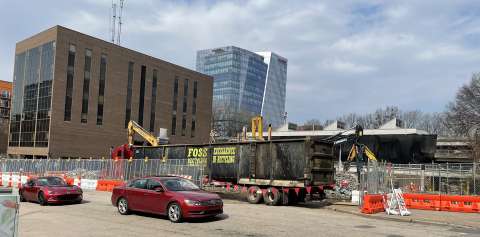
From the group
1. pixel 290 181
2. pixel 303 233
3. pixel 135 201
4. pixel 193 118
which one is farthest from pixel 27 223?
pixel 193 118

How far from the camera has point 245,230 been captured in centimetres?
1349

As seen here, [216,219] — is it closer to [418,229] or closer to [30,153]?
[418,229]

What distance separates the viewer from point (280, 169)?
23.1 m

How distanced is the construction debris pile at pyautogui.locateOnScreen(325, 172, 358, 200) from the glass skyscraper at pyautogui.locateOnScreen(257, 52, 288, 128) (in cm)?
13391

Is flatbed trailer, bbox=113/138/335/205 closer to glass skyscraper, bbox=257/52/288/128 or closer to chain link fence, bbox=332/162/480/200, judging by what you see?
chain link fence, bbox=332/162/480/200

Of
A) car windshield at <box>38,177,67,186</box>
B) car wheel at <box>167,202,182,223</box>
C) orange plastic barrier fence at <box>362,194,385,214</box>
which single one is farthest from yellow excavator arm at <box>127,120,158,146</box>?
car wheel at <box>167,202,182,223</box>

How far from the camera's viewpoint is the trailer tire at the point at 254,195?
77.1ft

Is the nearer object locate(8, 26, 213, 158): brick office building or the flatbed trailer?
the flatbed trailer

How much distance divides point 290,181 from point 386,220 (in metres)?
5.67

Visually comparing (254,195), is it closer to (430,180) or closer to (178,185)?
(178,185)

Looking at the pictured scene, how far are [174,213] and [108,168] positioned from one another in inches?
797

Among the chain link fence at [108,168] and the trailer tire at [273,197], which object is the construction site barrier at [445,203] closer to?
the trailer tire at [273,197]

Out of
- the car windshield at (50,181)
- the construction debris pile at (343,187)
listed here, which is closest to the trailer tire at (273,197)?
the construction debris pile at (343,187)

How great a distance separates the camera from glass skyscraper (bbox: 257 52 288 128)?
177550mm
